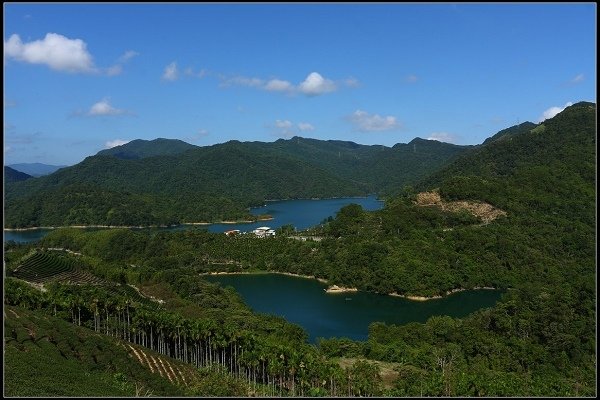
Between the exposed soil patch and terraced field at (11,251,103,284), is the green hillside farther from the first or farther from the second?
Result: the exposed soil patch

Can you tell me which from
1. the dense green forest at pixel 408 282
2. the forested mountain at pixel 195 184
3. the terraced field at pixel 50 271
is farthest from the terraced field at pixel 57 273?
the forested mountain at pixel 195 184

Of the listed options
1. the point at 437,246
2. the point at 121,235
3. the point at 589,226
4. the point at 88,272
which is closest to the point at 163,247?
the point at 121,235

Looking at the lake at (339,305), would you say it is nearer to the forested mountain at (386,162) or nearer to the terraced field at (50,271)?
the terraced field at (50,271)

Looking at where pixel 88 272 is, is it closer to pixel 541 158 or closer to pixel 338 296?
pixel 338 296

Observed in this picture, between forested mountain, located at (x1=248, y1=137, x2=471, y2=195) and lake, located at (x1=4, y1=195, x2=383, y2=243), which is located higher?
forested mountain, located at (x1=248, y1=137, x2=471, y2=195)

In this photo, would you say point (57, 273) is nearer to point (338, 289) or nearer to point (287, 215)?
point (338, 289)

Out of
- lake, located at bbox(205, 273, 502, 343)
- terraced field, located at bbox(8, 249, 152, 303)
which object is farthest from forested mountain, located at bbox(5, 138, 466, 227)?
lake, located at bbox(205, 273, 502, 343)
